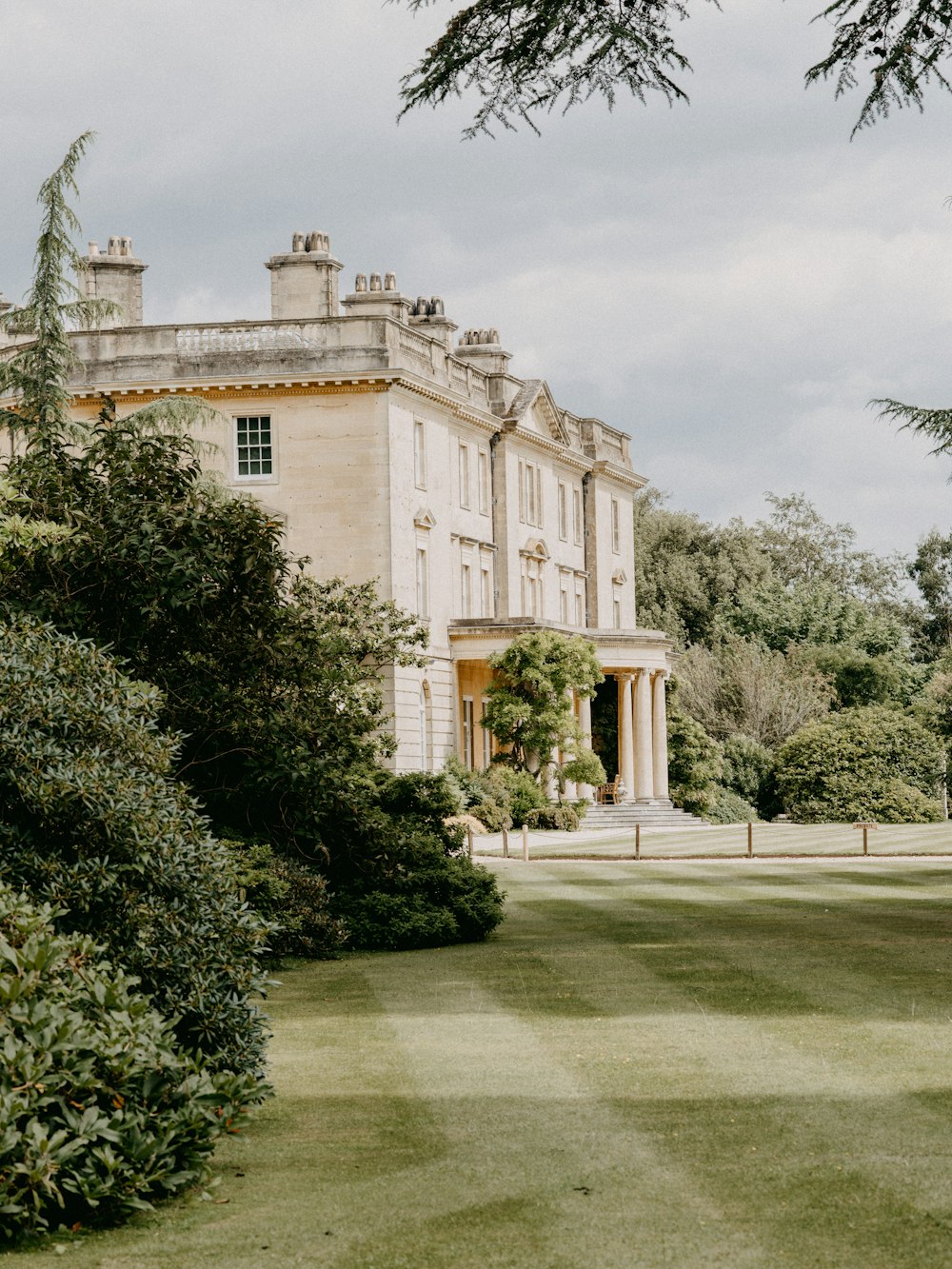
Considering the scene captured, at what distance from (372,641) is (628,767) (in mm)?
23839

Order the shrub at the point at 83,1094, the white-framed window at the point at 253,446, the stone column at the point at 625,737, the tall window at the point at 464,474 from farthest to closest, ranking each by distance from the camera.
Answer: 1. the stone column at the point at 625,737
2. the tall window at the point at 464,474
3. the white-framed window at the point at 253,446
4. the shrub at the point at 83,1094

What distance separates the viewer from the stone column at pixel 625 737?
54.9m

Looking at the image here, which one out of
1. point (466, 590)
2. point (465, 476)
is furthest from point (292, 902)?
point (465, 476)

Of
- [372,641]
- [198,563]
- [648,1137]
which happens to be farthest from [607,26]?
[372,641]

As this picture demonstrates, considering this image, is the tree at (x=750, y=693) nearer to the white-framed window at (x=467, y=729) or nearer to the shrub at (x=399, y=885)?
the white-framed window at (x=467, y=729)

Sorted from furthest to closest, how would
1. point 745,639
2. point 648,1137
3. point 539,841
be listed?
point 745,639 → point 539,841 → point 648,1137

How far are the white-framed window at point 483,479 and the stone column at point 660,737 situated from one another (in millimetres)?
7784

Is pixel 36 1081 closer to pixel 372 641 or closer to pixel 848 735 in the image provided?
pixel 372 641

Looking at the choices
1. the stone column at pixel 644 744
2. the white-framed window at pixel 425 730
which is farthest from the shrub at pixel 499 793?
the stone column at pixel 644 744

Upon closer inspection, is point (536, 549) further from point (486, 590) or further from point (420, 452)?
point (420, 452)

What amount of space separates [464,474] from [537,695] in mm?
8258

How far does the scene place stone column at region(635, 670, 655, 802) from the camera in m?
54.6

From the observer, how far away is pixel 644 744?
180ft

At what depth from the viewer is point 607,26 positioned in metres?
12.7
